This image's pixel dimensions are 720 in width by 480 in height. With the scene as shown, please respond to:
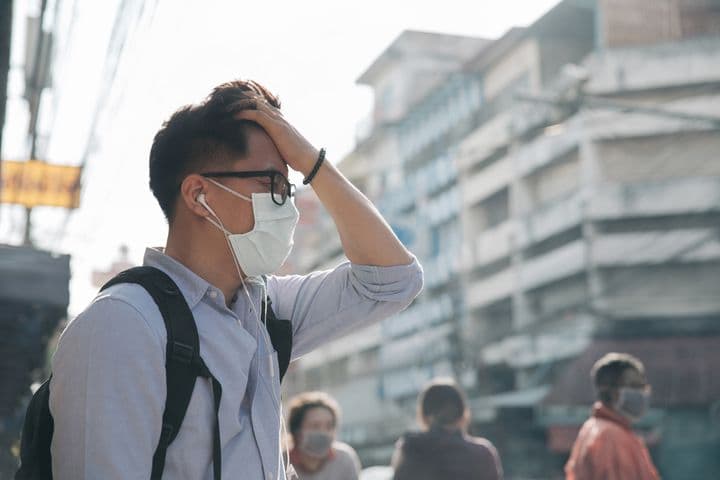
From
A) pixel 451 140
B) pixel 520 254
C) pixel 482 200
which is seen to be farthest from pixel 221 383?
pixel 451 140

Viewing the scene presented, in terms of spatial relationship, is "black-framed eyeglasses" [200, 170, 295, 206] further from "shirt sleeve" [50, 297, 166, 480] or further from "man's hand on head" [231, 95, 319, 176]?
"shirt sleeve" [50, 297, 166, 480]

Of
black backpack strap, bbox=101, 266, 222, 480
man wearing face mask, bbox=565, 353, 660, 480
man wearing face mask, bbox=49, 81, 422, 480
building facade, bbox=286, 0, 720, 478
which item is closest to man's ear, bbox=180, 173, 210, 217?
man wearing face mask, bbox=49, 81, 422, 480

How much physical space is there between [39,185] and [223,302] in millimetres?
13942

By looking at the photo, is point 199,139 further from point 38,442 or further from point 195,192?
point 38,442

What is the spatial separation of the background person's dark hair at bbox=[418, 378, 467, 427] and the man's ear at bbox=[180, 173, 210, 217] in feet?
12.7

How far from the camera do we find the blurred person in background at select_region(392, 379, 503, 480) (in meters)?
5.95

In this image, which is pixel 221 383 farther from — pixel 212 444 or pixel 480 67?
pixel 480 67

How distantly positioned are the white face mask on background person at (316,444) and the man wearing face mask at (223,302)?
3.88 meters

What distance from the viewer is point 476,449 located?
6012mm

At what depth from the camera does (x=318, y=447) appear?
6527 millimetres

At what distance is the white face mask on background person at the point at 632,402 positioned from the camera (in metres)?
6.06

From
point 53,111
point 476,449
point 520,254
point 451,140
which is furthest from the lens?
point 451,140

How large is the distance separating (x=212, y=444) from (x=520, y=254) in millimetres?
36436

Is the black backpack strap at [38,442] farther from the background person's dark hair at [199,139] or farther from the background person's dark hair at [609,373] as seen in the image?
the background person's dark hair at [609,373]
